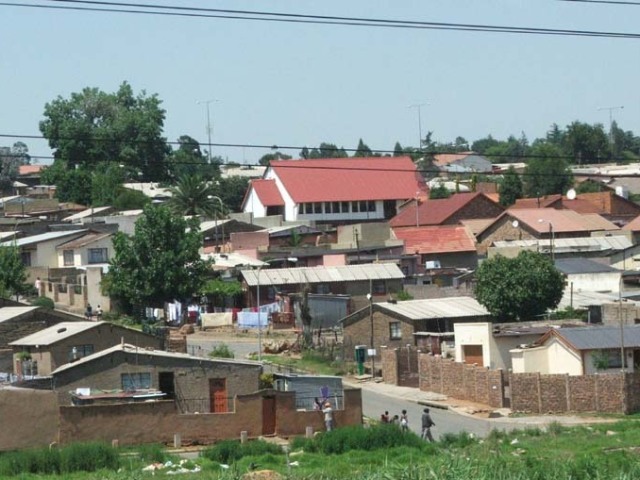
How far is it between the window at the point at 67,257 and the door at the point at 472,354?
79.7 feet

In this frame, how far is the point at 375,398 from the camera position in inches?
1588

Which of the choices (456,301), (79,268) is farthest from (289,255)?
(456,301)

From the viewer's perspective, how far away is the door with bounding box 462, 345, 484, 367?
41.5 meters

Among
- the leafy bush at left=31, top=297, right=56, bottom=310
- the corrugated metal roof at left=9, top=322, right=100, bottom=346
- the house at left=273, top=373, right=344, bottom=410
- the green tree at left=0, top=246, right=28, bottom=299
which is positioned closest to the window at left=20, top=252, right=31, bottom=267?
the green tree at left=0, top=246, right=28, bottom=299

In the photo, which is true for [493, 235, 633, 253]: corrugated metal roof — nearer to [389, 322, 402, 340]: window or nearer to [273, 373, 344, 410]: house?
[389, 322, 402, 340]: window

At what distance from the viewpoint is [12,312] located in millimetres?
42188

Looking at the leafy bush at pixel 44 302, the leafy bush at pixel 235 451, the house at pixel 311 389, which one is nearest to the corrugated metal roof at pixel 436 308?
the house at pixel 311 389

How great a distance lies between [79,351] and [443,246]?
28871 millimetres

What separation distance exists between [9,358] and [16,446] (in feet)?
28.2

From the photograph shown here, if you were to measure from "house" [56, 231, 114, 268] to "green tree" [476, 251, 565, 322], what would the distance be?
20.6 metres

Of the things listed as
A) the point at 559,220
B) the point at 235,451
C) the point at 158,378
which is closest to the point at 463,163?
the point at 559,220

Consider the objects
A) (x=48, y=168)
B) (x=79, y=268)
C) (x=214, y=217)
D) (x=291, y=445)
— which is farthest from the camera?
(x=48, y=168)

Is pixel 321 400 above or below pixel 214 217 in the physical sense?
below

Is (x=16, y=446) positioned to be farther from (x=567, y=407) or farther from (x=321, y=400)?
(x=567, y=407)
